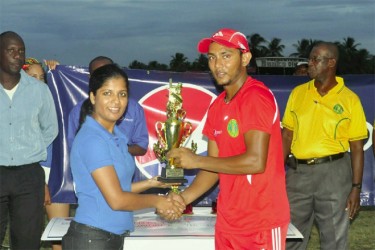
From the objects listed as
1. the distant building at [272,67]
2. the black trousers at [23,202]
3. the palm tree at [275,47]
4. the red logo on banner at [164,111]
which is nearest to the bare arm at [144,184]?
the black trousers at [23,202]

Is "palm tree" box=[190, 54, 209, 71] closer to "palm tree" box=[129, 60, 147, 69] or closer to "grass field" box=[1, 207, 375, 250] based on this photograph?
"palm tree" box=[129, 60, 147, 69]

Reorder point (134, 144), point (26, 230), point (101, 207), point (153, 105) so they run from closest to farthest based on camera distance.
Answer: point (101, 207), point (26, 230), point (134, 144), point (153, 105)

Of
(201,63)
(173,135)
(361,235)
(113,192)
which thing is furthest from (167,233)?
(201,63)

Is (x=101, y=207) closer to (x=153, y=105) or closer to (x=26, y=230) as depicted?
(x=26, y=230)

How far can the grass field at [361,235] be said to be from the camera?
8.40 meters

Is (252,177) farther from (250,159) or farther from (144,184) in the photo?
(144,184)

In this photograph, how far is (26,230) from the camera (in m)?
5.78

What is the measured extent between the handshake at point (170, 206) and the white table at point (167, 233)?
0.20m

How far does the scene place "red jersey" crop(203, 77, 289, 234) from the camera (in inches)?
149

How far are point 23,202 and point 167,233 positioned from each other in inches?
65.2

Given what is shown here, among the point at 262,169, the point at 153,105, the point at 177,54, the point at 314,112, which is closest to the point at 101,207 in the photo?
the point at 262,169

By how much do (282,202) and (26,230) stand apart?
2739 millimetres

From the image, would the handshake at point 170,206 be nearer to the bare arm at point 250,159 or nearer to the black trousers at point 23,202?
the bare arm at point 250,159

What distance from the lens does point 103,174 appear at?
3.57 metres
